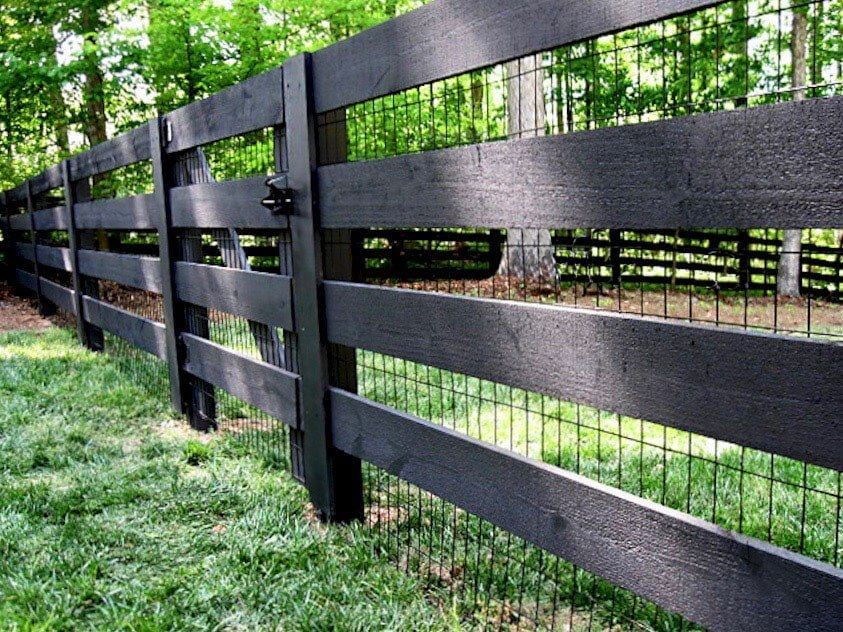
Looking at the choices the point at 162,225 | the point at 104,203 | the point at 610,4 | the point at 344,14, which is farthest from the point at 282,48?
the point at 610,4

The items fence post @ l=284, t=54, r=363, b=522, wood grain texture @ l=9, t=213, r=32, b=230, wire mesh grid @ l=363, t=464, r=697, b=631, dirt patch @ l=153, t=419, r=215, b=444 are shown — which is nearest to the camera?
wire mesh grid @ l=363, t=464, r=697, b=631

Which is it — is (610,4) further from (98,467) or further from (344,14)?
(344,14)

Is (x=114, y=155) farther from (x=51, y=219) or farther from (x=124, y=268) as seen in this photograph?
(x=51, y=219)

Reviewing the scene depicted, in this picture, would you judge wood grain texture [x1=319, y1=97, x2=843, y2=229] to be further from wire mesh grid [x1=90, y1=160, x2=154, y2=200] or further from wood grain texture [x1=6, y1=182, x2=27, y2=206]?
wire mesh grid [x1=90, y1=160, x2=154, y2=200]

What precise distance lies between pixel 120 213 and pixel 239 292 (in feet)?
8.15

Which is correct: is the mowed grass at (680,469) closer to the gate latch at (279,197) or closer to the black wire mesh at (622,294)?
the black wire mesh at (622,294)

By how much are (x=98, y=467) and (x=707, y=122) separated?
3.20 metres

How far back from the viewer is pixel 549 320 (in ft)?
6.42

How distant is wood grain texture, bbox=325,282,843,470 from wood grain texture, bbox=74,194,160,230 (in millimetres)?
3155

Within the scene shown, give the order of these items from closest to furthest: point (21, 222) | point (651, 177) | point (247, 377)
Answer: point (651, 177), point (247, 377), point (21, 222)

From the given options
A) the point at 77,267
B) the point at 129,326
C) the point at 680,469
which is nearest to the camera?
the point at 680,469

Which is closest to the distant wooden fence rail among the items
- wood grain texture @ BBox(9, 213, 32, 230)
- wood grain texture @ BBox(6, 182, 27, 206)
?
wood grain texture @ BBox(9, 213, 32, 230)

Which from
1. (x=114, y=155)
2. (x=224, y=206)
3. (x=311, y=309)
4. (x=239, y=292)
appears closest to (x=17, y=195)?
(x=114, y=155)

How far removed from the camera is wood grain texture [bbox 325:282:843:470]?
1.42 metres
